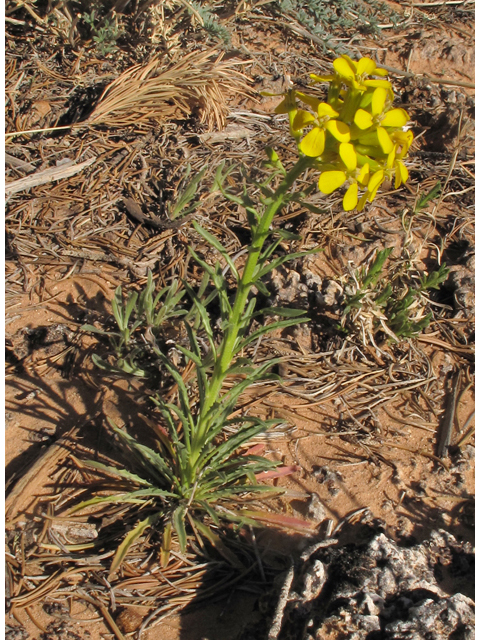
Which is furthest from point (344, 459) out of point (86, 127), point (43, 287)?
point (86, 127)

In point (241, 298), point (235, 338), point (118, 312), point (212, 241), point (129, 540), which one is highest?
point (212, 241)

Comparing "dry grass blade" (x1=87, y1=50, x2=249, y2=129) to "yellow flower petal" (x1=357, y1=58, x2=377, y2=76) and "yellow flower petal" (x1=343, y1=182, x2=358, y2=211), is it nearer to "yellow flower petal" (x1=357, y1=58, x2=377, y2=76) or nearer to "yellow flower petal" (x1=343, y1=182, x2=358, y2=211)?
"yellow flower petal" (x1=357, y1=58, x2=377, y2=76)

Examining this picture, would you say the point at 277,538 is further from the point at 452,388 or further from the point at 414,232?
the point at 414,232

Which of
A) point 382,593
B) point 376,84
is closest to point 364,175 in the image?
point 376,84

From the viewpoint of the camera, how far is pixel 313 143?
4.76 feet

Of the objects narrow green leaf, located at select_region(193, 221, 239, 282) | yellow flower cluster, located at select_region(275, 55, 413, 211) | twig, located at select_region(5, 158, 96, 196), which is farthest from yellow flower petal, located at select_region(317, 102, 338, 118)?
twig, located at select_region(5, 158, 96, 196)

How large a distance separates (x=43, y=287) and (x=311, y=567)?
2003 millimetres

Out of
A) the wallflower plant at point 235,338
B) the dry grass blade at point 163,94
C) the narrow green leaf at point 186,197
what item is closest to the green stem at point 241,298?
the wallflower plant at point 235,338

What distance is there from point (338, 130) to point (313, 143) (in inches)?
3.3

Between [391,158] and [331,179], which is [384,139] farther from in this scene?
[331,179]

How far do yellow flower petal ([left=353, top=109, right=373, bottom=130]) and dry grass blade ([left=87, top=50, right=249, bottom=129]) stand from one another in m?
2.43

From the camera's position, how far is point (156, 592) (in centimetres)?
213

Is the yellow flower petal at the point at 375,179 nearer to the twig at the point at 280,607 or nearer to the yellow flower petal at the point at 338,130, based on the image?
the yellow flower petal at the point at 338,130

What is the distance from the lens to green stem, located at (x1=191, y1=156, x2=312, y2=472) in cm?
157
